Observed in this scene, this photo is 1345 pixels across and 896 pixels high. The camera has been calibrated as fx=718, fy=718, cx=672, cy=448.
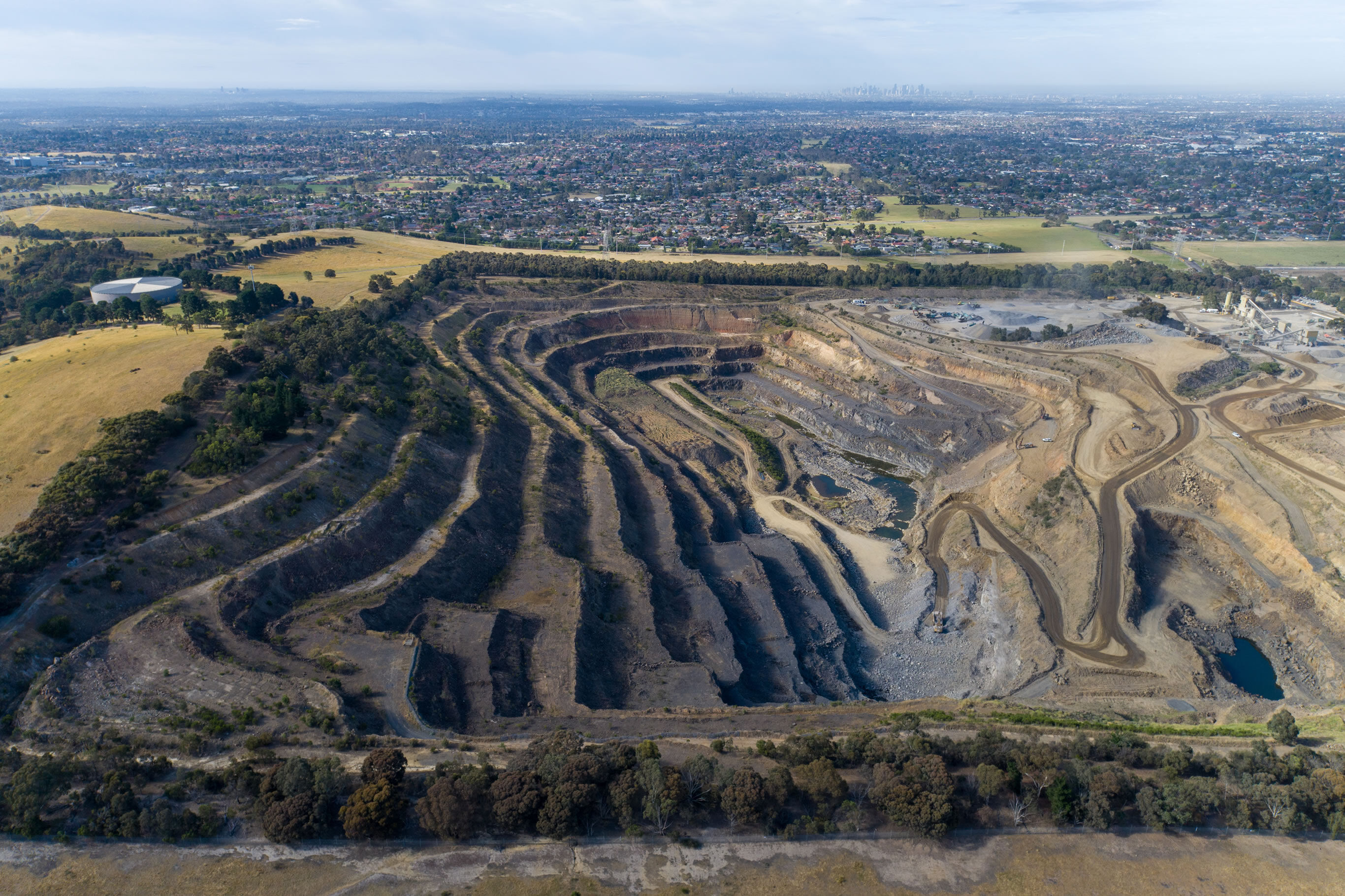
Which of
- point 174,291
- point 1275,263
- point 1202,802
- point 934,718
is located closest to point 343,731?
point 934,718

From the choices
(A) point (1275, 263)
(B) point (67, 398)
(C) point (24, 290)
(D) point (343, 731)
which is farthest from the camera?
(A) point (1275, 263)

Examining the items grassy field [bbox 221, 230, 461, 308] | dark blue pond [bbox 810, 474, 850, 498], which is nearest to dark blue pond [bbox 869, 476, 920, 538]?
dark blue pond [bbox 810, 474, 850, 498]

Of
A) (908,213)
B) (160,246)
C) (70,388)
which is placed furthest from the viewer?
(908,213)

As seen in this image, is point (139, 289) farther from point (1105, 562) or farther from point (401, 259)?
point (1105, 562)

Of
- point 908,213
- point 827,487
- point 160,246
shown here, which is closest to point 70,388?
point 827,487

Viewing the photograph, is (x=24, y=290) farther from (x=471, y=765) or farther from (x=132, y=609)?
(x=471, y=765)

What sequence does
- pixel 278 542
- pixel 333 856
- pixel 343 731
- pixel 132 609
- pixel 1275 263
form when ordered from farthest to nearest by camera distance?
pixel 1275 263, pixel 278 542, pixel 132 609, pixel 343 731, pixel 333 856

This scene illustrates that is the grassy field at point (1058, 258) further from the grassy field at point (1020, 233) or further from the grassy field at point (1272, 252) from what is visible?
the grassy field at point (1272, 252)
